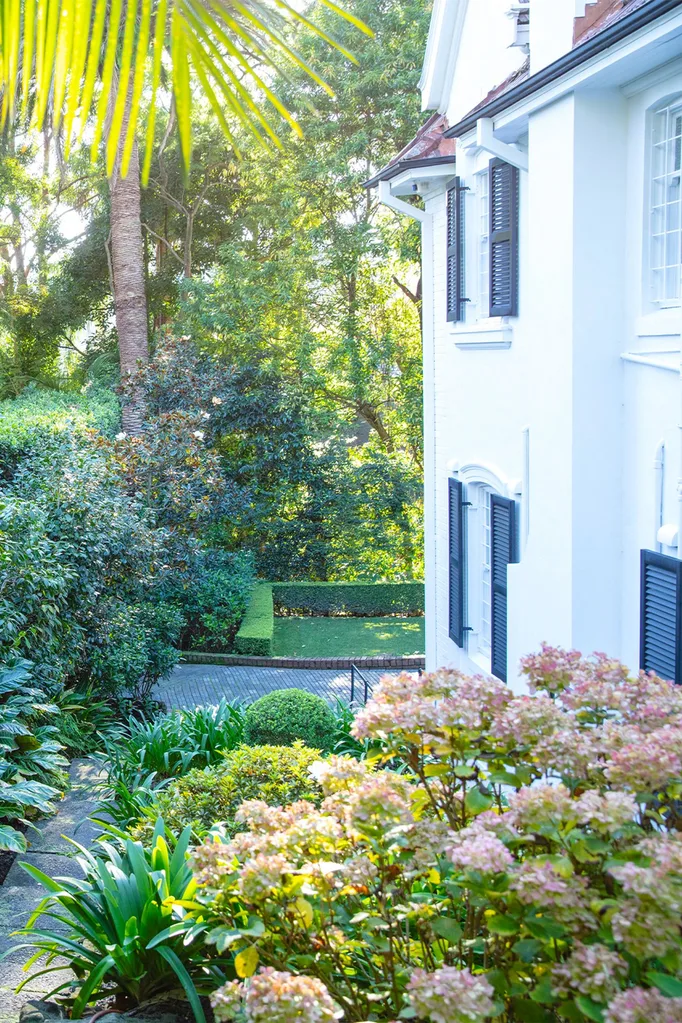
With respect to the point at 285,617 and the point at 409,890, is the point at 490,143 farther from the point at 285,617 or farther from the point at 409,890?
the point at 285,617

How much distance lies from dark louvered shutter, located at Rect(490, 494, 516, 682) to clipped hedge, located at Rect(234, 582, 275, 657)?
930 cm

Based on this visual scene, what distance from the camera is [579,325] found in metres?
7.18

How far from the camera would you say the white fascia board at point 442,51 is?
38.3ft

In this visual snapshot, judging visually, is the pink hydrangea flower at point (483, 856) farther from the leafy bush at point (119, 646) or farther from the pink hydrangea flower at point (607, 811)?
the leafy bush at point (119, 646)

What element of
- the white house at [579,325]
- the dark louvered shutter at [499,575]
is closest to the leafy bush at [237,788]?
the white house at [579,325]

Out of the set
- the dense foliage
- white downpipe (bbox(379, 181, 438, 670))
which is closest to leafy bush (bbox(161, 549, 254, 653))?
the dense foliage

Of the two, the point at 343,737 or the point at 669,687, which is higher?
the point at 669,687

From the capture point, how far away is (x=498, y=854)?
2.67 m

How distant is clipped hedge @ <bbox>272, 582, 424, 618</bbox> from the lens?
23.7m

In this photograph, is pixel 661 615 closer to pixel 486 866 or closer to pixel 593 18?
pixel 486 866

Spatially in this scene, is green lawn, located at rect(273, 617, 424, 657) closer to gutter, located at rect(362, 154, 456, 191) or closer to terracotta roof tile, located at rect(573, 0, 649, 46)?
gutter, located at rect(362, 154, 456, 191)

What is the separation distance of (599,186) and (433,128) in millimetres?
6190

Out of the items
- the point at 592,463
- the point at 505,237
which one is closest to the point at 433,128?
the point at 505,237

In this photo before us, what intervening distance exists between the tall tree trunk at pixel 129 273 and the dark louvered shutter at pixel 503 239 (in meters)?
12.9
